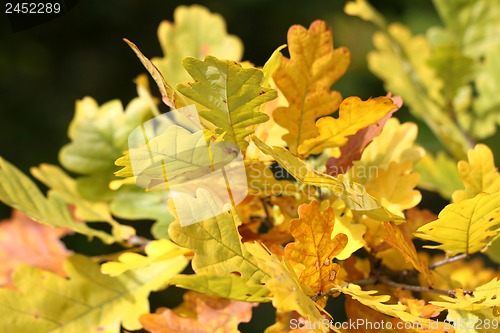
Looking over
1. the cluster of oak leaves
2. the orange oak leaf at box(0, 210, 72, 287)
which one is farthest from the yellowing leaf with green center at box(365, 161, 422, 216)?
the orange oak leaf at box(0, 210, 72, 287)

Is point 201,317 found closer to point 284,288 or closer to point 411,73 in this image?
point 284,288

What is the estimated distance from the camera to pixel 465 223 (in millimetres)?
521

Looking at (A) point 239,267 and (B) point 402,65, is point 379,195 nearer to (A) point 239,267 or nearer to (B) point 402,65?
(A) point 239,267

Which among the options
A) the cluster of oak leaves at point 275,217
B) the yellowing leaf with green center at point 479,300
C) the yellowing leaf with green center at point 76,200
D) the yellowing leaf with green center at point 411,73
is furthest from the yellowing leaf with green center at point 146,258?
the yellowing leaf with green center at point 411,73

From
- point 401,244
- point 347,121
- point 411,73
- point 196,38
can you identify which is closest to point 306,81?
point 347,121

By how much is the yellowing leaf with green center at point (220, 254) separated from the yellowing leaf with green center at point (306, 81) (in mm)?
111

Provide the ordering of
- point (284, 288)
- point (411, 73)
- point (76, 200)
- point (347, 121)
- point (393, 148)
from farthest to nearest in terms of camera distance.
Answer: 1. point (411, 73)
2. point (76, 200)
3. point (393, 148)
4. point (347, 121)
5. point (284, 288)

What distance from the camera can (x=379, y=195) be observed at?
597 millimetres

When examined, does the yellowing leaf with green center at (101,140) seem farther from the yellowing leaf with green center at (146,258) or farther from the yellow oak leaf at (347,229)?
the yellow oak leaf at (347,229)

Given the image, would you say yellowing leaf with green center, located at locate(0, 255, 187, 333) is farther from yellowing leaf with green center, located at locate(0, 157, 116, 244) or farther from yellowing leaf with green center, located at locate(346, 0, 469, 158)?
yellowing leaf with green center, located at locate(346, 0, 469, 158)

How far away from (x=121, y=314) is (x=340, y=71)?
336mm

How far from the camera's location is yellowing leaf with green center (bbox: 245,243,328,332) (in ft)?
1.41

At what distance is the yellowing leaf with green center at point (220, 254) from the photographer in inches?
19.9

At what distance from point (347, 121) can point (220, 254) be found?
0.16 meters
